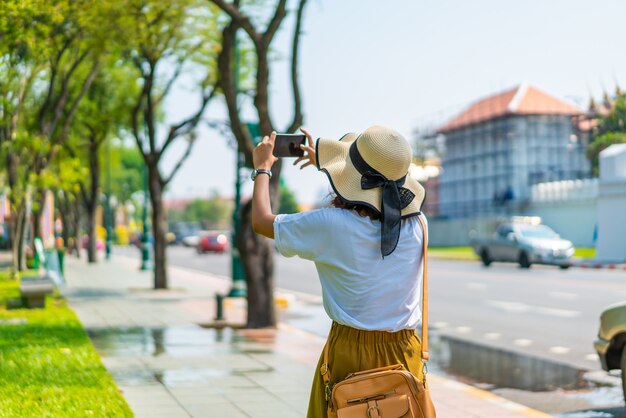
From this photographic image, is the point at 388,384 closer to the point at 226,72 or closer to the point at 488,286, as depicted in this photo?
the point at 226,72

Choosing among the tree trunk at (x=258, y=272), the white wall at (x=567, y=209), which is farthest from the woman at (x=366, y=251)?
the white wall at (x=567, y=209)

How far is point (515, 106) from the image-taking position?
72812mm

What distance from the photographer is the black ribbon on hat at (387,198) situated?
389 cm

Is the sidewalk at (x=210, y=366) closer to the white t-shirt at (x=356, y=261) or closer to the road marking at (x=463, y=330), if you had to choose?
the road marking at (x=463, y=330)

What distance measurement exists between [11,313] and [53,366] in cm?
624

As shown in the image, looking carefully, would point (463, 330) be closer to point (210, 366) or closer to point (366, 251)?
point (210, 366)

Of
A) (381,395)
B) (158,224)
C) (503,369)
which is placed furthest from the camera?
(158,224)

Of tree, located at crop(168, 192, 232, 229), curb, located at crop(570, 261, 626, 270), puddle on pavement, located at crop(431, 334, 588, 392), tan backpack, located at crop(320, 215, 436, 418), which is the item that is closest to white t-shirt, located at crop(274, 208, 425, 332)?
tan backpack, located at crop(320, 215, 436, 418)

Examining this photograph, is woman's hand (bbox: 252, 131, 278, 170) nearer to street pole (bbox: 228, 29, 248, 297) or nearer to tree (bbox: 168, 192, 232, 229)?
street pole (bbox: 228, 29, 248, 297)

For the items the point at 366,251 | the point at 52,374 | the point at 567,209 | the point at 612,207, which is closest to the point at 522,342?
the point at 52,374

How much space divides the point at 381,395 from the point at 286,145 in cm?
116

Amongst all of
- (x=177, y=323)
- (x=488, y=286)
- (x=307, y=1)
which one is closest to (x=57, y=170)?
(x=488, y=286)

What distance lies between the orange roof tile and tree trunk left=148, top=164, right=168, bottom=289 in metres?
50.5

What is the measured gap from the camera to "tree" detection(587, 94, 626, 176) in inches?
1811
